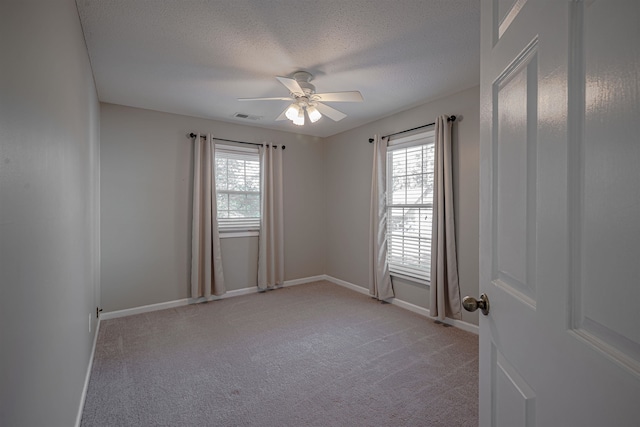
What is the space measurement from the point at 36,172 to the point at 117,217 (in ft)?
9.98

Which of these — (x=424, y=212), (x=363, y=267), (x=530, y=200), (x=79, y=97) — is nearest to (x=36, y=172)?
(x=79, y=97)

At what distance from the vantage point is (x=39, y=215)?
1183mm

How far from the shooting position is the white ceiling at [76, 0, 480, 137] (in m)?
2.04

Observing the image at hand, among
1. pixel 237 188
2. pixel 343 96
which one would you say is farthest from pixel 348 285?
pixel 343 96

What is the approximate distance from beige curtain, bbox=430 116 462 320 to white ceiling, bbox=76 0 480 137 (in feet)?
2.00

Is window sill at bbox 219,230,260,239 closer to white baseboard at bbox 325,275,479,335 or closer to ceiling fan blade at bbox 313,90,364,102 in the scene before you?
white baseboard at bbox 325,275,479,335

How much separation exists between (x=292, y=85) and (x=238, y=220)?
2557 mm

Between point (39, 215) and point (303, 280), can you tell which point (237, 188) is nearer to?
point (303, 280)

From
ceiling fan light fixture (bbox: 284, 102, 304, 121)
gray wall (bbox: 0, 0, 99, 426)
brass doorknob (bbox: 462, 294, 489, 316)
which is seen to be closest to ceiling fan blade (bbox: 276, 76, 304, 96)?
ceiling fan light fixture (bbox: 284, 102, 304, 121)

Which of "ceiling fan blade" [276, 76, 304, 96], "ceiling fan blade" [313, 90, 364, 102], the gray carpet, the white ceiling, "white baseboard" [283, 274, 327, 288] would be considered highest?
the white ceiling

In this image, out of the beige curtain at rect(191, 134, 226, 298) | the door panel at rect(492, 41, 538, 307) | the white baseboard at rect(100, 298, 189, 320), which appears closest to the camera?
the door panel at rect(492, 41, 538, 307)

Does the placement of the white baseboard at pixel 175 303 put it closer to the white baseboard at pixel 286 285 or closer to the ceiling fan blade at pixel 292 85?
the white baseboard at pixel 286 285

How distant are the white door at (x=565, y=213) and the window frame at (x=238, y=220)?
4.11m

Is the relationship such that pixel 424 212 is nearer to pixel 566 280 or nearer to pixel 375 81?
pixel 375 81
